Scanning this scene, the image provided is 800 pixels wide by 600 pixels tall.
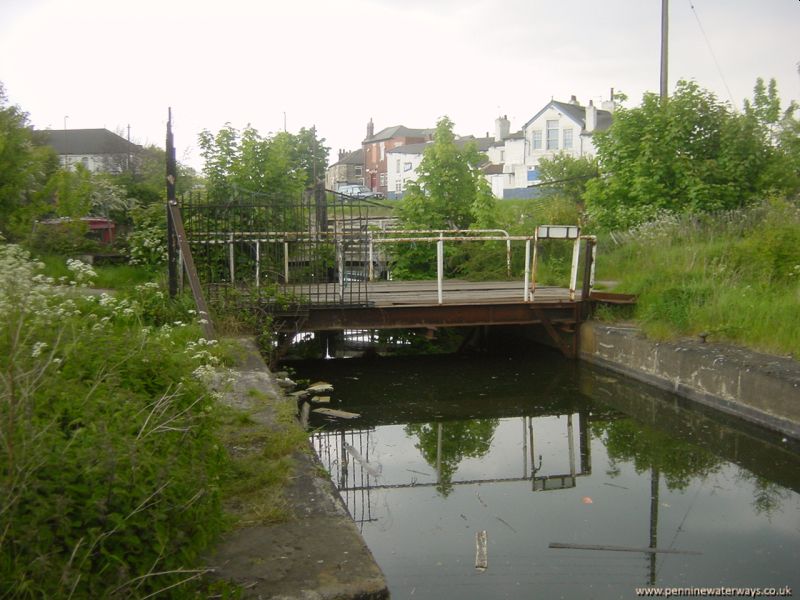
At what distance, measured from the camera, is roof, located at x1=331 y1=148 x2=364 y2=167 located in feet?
272

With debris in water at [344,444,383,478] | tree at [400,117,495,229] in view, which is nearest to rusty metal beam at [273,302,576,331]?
debris in water at [344,444,383,478]

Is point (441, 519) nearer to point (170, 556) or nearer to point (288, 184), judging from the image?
point (170, 556)

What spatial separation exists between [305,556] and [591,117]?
43.6 m

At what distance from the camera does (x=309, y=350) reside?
521 inches

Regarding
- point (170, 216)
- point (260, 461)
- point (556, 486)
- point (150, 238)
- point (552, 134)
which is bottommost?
point (556, 486)

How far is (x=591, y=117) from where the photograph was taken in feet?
144

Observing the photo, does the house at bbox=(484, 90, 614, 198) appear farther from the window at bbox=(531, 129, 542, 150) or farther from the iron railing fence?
the iron railing fence

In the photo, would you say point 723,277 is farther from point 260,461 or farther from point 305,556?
point 305,556

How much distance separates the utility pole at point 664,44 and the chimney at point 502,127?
36.0 metres

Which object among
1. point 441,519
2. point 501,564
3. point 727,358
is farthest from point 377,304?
point 501,564

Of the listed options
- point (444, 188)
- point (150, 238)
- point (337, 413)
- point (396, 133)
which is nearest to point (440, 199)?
point (444, 188)

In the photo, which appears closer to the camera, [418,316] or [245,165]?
[418,316]

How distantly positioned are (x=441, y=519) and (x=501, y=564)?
93 cm

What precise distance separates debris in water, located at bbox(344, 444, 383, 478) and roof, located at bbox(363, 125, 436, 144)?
68.7m
